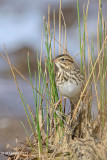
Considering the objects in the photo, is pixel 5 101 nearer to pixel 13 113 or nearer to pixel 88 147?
pixel 13 113

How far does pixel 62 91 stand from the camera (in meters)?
1.75

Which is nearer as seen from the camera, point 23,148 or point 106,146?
point 106,146

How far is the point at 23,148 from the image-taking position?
68.1 inches

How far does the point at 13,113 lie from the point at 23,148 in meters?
2.00

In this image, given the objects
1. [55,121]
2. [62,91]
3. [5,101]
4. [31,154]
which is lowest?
[5,101]

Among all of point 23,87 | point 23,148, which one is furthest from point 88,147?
point 23,87

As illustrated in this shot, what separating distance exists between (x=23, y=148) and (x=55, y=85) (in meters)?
0.33

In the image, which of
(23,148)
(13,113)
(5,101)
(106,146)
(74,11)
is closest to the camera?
(106,146)

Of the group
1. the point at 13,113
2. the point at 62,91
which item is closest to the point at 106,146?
the point at 62,91

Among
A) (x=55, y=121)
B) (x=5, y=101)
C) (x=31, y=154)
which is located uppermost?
(x=55, y=121)

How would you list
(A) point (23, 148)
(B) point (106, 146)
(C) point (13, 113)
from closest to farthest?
(B) point (106, 146) < (A) point (23, 148) < (C) point (13, 113)

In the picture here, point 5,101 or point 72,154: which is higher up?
point 72,154

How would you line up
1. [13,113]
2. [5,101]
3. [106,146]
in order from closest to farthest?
A: [106,146], [13,113], [5,101]

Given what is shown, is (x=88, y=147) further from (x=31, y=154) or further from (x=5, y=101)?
(x=5, y=101)
